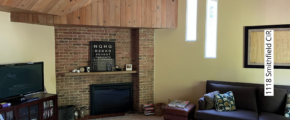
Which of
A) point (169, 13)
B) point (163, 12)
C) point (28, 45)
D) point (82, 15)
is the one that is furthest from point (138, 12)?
point (28, 45)

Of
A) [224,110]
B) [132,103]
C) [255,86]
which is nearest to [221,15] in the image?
[255,86]

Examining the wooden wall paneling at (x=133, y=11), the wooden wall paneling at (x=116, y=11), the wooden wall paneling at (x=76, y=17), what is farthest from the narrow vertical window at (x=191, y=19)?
the wooden wall paneling at (x=76, y=17)

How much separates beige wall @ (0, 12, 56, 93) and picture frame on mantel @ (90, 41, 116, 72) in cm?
80

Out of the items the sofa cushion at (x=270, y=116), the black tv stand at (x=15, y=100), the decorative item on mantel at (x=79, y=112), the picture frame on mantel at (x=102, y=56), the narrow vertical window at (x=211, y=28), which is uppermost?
the narrow vertical window at (x=211, y=28)

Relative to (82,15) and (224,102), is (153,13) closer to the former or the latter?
(82,15)

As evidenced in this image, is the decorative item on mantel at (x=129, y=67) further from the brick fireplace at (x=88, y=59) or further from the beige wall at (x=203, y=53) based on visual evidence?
the beige wall at (x=203, y=53)

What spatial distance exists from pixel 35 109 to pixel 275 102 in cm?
394

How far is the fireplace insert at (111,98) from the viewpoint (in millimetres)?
4691

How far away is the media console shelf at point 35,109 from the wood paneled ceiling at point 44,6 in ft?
4.55

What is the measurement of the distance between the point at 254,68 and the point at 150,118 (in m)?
2.28

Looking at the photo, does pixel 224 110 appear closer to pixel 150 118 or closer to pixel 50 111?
pixel 150 118

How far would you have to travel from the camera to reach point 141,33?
4672 mm

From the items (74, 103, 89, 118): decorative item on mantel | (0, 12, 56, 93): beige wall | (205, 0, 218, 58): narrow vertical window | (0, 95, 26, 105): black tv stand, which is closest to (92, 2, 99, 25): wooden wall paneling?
(0, 12, 56, 93): beige wall

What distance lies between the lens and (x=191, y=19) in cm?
454
